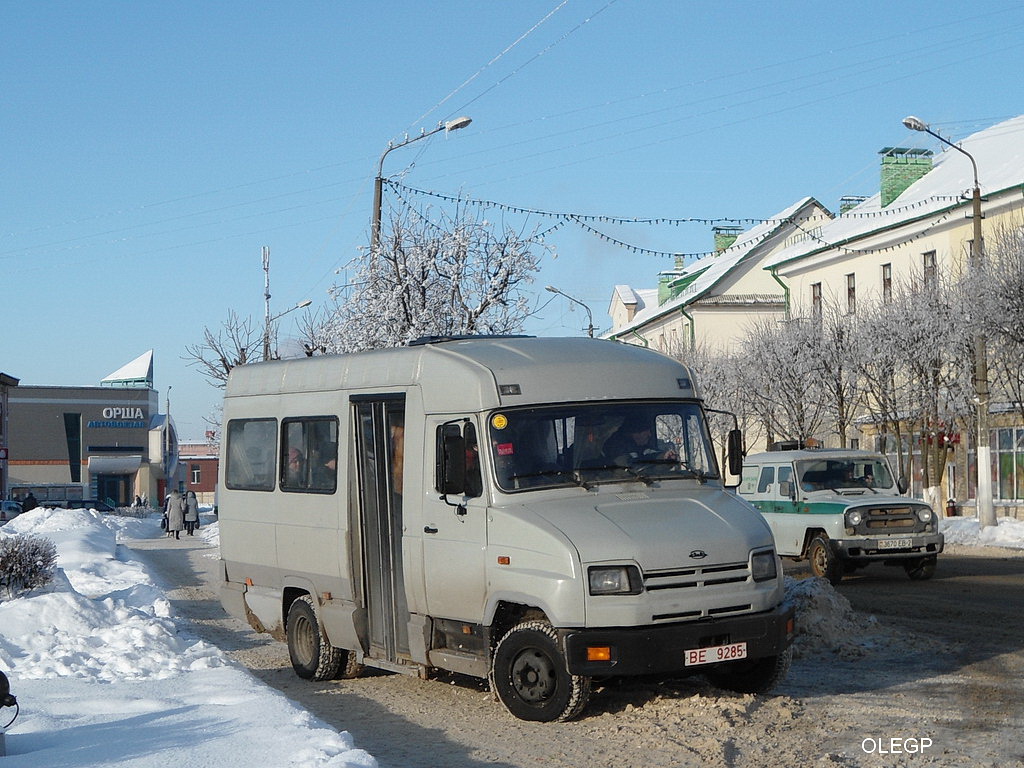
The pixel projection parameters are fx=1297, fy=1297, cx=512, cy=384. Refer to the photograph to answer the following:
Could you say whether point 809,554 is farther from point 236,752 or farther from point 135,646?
point 236,752

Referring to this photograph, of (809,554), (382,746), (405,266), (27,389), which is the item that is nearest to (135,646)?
(382,746)

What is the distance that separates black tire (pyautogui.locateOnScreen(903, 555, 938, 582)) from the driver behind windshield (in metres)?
11.2

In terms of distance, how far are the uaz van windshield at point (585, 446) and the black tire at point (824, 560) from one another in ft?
32.3

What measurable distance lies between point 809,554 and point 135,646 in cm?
1132

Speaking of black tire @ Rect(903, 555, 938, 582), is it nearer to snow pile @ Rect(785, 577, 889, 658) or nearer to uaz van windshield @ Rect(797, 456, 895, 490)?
uaz van windshield @ Rect(797, 456, 895, 490)

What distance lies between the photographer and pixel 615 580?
29.2 feet

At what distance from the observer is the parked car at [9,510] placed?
59.9 metres

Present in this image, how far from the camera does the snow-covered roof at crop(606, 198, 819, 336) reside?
204ft

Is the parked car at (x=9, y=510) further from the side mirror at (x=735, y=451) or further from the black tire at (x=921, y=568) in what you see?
the side mirror at (x=735, y=451)

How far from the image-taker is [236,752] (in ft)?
25.1

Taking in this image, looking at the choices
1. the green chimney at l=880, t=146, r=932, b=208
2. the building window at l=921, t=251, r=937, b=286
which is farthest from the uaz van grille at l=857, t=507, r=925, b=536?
the green chimney at l=880, t=146, r=932, b=208

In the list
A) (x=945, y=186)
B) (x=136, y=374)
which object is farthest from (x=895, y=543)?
(x=136, y=374)

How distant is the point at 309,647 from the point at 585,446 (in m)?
3.82

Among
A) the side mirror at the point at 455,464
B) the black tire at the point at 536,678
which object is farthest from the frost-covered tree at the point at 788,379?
the black tire at the point at 536,678
